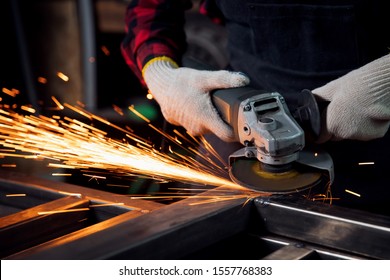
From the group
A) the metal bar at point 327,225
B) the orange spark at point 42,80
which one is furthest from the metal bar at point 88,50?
the metal bar at point 327,225

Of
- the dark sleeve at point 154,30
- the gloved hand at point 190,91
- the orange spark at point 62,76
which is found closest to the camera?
the gloved hand at point 190,91

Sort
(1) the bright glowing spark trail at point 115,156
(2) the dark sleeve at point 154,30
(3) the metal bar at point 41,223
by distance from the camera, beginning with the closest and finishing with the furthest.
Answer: (3) the metal bar at point 41,223
(1) the bright glowing spark trail at point 115,156
(2) the dark sleeve at point 154,30

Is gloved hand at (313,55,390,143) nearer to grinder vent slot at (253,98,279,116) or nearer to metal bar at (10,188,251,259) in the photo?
grinder vent slot at (253,98,279,116)

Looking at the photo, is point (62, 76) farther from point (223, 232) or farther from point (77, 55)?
point (223, 232)

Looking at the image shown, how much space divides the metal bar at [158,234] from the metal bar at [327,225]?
0.06 metres

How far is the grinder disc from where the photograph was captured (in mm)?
1512

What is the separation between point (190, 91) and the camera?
1.87 m

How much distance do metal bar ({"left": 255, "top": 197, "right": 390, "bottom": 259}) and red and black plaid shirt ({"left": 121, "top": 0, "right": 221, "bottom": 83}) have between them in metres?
0.82

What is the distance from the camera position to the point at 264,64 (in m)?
1.99

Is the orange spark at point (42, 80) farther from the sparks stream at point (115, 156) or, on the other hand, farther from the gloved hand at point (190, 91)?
the gloved hand at point (190, 91)

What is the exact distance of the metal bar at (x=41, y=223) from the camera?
4.76 ft

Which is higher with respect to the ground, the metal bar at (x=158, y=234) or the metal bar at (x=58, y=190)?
the metal bar at (x=58, y=190)

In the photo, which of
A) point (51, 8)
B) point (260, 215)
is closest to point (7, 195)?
point (260, 215)

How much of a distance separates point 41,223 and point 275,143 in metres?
0.54
